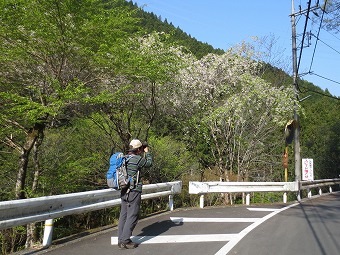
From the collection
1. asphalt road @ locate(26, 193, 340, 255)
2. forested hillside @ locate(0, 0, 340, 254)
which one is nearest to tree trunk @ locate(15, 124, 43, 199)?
forested hillside @ locate(0, 0, 340, 254)

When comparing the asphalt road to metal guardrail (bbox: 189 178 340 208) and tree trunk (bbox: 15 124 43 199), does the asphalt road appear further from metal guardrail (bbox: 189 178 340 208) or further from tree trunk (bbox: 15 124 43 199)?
tree trunk (bbox: 15 124 43 199)

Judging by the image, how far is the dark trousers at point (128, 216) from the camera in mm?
5531

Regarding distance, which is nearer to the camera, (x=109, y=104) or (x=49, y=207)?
(x=49, y=207)

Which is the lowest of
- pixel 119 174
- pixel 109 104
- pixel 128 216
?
pixel 128 216

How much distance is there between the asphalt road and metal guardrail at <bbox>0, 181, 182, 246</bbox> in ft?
1.70

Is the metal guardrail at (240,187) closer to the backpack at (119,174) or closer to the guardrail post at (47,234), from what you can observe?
the backpack at (119,174)

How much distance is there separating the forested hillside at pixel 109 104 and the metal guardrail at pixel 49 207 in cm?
247

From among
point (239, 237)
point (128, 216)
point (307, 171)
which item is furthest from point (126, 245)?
point (307, 171)

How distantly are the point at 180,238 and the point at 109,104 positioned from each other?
813cm

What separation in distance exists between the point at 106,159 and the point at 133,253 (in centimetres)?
940

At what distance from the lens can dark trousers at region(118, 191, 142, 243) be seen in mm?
5531

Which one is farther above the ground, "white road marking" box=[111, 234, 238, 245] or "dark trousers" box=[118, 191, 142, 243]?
"dark trousers" box=[118, 191, 142, 243]

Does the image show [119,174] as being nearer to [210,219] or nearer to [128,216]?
[128,216]

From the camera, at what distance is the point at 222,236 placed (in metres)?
6.61
